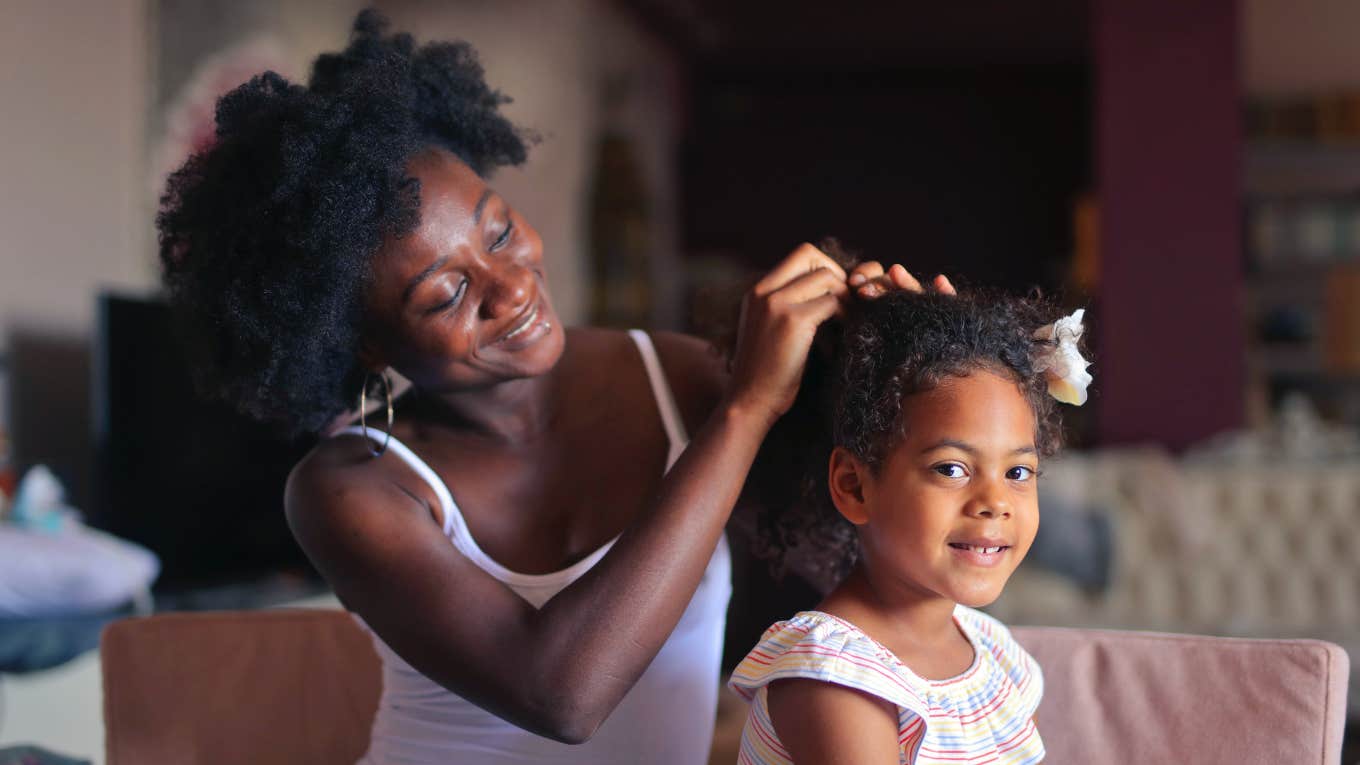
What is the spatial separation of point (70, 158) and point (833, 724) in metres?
2.88

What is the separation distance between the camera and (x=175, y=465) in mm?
3158

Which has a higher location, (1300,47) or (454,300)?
(1300,47)

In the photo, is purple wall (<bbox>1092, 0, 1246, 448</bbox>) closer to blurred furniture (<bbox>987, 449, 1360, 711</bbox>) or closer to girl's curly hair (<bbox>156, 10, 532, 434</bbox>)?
blurred furniture (<bbox>987, 449, 1360, 711</bbox>)

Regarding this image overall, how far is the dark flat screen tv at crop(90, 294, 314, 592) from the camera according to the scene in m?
2.96

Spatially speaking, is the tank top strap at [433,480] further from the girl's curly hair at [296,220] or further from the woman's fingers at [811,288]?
the woman's fingers at [811,288]

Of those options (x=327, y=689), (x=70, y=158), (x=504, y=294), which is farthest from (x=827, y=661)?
(x=70, y=158)

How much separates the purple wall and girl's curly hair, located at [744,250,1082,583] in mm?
3503

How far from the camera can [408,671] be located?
1321mm

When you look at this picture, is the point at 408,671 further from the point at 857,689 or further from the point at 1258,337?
the point at 1258,337

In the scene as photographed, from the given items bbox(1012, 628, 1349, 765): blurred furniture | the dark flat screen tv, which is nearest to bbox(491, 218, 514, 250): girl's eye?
bbox(1012, 628, 1349, 765): blurred furniture

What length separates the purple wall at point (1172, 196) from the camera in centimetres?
443

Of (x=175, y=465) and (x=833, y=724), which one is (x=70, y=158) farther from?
(x=833, y=724)

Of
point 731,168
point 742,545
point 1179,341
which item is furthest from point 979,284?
point 731,168

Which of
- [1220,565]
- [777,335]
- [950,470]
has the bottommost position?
[1220,565]
